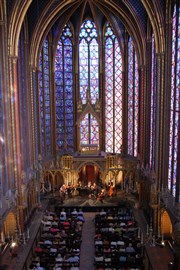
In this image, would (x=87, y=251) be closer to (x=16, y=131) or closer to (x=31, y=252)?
(x=31, y=252)

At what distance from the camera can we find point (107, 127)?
3838 cm

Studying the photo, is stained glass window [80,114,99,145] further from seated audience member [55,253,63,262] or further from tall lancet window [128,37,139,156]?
seated audience member [55,253,63,262]

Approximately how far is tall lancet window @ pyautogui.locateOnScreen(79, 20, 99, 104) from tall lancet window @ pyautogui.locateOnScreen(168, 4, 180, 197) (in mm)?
15571

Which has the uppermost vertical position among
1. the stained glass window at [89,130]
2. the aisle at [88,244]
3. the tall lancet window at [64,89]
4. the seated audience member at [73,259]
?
the tall lancet window at [64,89]

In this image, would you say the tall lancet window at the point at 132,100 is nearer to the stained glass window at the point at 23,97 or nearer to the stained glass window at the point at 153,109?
the stained glass window at the point at 153,109

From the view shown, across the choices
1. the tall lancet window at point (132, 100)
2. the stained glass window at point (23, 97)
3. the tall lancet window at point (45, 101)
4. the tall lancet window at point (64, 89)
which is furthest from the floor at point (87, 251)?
the tall lancet window at point (64, 89)

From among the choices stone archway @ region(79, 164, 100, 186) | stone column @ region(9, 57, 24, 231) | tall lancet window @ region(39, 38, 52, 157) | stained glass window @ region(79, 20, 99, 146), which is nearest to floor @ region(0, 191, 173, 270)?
stone column @ region(9, 57, 24, 231)

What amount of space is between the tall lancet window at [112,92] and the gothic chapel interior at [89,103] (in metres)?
0.11

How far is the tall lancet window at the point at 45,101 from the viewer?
117 ft

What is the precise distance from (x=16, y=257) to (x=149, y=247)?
31.3 ft

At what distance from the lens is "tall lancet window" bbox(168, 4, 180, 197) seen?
21.9 m

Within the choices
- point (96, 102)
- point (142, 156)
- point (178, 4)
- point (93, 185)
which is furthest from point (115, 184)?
point (178, 4)

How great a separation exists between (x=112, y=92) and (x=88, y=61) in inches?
175

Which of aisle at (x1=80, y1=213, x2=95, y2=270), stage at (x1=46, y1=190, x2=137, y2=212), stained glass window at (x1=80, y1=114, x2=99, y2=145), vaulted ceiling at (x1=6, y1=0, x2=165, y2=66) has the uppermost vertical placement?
vaulted ceiling at (x1=6, y1=0, x2=165, y2=66)
